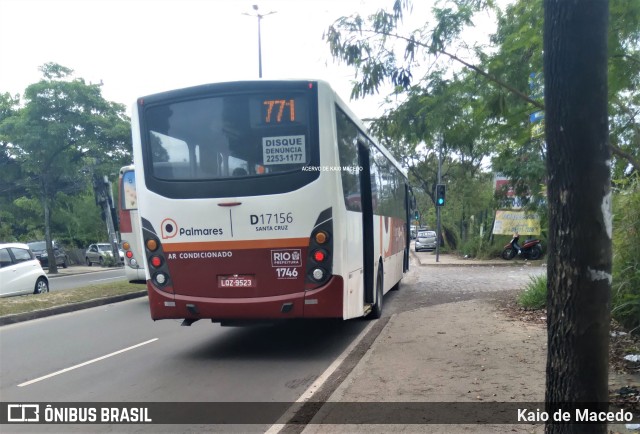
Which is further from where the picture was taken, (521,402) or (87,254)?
(87,254)

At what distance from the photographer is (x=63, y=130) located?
24.5 metres

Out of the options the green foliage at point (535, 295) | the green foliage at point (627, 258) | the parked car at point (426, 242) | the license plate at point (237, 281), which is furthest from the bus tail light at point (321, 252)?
the parked car at point (426, 242)

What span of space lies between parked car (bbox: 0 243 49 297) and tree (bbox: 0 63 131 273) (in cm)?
1025

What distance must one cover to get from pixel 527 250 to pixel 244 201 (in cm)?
2233

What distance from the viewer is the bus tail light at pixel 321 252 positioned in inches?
275

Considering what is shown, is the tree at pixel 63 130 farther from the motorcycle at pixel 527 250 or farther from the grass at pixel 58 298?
the motorcycle at pixel 527 250

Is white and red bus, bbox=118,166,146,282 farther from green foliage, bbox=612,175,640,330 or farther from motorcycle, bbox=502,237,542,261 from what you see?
motorcycle, bbox=502,237,542,261

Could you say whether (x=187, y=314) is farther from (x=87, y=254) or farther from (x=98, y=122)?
(x=87, y=254)

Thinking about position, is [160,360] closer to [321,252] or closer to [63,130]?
[321,252]

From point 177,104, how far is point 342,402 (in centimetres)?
446

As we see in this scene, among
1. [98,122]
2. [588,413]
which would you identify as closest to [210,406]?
[588,413]

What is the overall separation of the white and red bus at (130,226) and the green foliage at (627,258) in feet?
36.1

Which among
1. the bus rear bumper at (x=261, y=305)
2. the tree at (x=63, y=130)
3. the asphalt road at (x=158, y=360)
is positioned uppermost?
the tree at (x=63, y=130)

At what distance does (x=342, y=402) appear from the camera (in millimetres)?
5234
